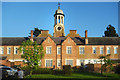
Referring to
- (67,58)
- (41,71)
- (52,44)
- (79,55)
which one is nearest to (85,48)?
(79,55)

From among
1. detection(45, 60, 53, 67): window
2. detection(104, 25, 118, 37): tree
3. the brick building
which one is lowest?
detection(45, 60, 53, 67): window

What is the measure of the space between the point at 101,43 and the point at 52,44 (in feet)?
38.4

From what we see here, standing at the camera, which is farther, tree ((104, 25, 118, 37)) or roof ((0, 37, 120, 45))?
tree ((104, 25, 118, 37))

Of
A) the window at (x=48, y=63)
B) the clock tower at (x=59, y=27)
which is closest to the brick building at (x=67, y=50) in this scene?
the window at (x=48, y=63)

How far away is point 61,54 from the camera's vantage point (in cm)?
4153

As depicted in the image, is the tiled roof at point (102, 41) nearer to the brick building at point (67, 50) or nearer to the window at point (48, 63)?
the brick building at point (67, 50)

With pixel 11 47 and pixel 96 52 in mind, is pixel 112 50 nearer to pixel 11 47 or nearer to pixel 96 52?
pixel 96 52

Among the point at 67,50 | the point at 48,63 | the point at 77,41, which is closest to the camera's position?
the point at 48,63

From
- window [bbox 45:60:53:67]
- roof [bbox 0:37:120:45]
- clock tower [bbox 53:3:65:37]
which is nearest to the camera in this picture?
window [bbox 45:60:53:67]

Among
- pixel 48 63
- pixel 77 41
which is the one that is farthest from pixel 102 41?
pixel 48 63

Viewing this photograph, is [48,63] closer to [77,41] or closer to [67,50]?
[67,50]

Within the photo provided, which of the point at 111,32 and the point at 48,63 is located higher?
the point at 111,32

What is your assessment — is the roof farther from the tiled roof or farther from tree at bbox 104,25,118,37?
tree at bbox 104,25,118,37

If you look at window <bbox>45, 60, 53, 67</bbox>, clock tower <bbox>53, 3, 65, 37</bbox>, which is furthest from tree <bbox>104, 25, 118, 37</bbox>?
window <bbox>45, 60, 53, 67</bbox>
